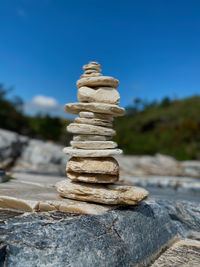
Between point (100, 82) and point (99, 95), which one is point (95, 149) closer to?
point (99, 95)

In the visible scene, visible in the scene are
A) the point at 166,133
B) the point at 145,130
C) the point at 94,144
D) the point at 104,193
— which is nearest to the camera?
the point at 104,193

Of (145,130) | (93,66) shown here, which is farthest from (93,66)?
(145,130)

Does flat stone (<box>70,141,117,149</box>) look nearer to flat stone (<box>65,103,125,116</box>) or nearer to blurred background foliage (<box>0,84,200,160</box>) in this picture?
flat stone (<box>65,103,125,116</box>)

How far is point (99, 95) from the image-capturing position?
168 inches

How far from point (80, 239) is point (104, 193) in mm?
929

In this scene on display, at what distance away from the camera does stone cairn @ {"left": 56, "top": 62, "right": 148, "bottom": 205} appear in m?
3.97

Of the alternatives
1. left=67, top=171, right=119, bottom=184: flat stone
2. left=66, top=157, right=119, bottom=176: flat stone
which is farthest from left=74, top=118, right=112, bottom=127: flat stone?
left=67, top=171, right=119, bottom=184: flat stone

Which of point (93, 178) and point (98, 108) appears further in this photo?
point (98, 108)

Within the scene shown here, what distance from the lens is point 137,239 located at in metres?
3.76

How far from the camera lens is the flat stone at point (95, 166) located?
3975mm

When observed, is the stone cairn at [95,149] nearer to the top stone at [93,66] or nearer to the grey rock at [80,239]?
the top stone at [93,66]

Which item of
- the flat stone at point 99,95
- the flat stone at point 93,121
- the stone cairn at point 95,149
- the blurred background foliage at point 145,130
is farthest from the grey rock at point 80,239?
the blurred background foliage at point 145,130

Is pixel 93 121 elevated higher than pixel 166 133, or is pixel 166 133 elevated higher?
pixel 166 133

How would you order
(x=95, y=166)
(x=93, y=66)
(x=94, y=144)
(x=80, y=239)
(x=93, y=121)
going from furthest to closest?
(x=93, y=66) < (x=93, y=121) < (x=94, y=144) < (x=95, y=166) < (x=80, y=239)
